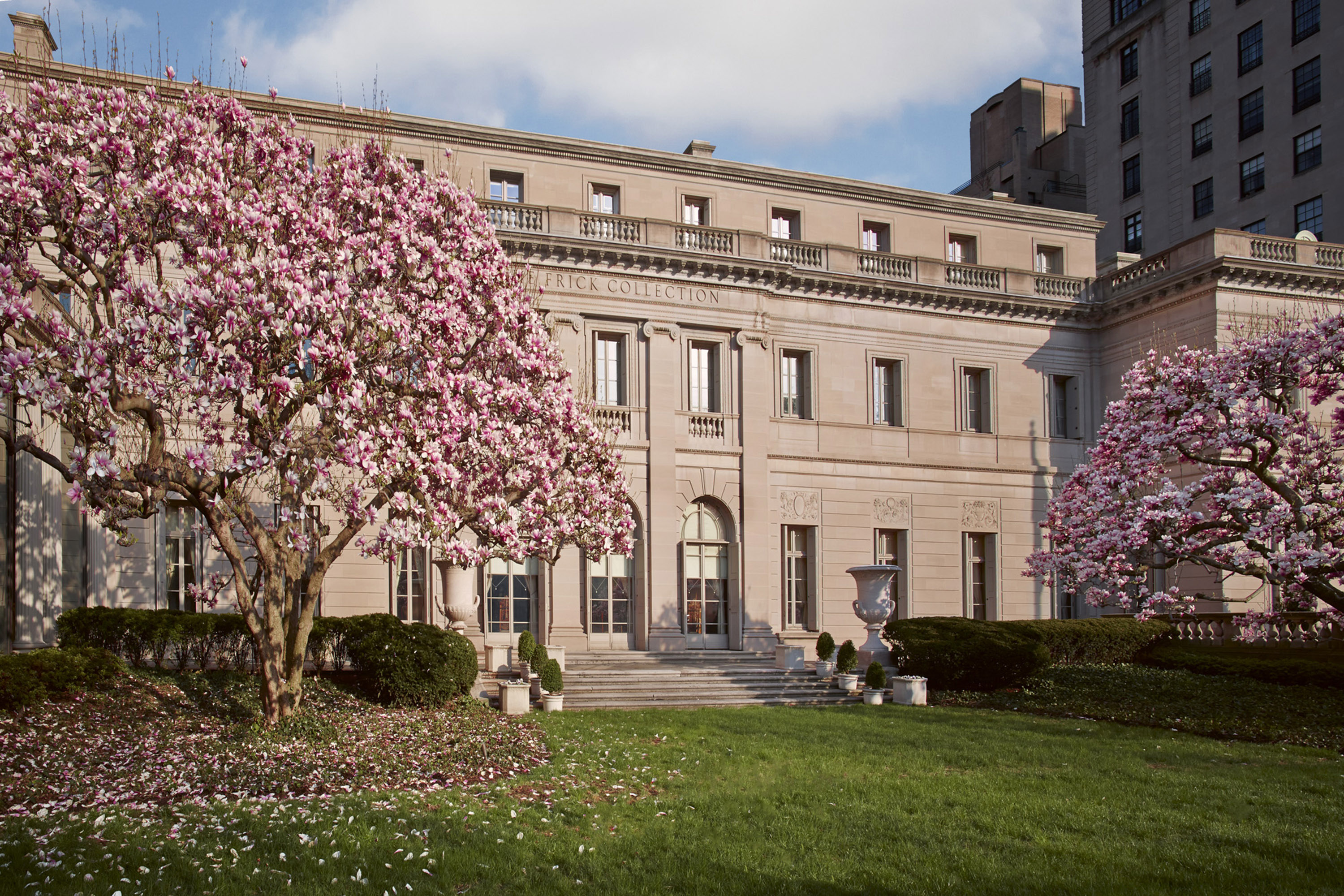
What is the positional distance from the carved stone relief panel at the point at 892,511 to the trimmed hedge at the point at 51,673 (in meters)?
19.5

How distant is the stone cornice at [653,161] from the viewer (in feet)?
83.9

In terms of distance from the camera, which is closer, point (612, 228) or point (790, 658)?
point (790, 658)

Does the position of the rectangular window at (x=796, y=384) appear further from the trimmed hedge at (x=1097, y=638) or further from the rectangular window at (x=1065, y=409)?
the rectangular window at (x=1065, y=409)

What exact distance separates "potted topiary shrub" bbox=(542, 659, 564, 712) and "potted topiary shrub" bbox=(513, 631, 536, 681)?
2.59 ft

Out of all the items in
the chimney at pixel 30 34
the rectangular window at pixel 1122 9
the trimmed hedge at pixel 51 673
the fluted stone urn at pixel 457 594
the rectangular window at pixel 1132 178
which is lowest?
the trimmed hedge at pixel 51 673

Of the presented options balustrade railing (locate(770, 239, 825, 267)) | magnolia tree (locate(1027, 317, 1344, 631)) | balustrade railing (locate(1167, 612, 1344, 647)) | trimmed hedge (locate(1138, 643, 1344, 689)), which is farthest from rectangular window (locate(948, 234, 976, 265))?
magnolia tree (locate(1027, 317, 1344, 631))

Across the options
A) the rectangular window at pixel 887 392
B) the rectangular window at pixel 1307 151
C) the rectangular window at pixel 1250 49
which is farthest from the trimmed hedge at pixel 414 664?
the rectangular window at pixel 1250 49

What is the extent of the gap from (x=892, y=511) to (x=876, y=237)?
8.65 meters

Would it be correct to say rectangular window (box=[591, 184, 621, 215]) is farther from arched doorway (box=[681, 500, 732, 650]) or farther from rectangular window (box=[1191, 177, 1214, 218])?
rectangular window (box=[1191, 177, 1214, 218])

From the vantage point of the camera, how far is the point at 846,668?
23.9 m

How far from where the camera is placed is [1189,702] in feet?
66.5

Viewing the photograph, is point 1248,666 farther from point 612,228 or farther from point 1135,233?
point 1135,233

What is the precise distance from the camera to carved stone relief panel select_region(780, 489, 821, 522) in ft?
95.2

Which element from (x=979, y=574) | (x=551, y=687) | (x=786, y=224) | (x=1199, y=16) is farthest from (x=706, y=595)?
(x=1199, y=16)
